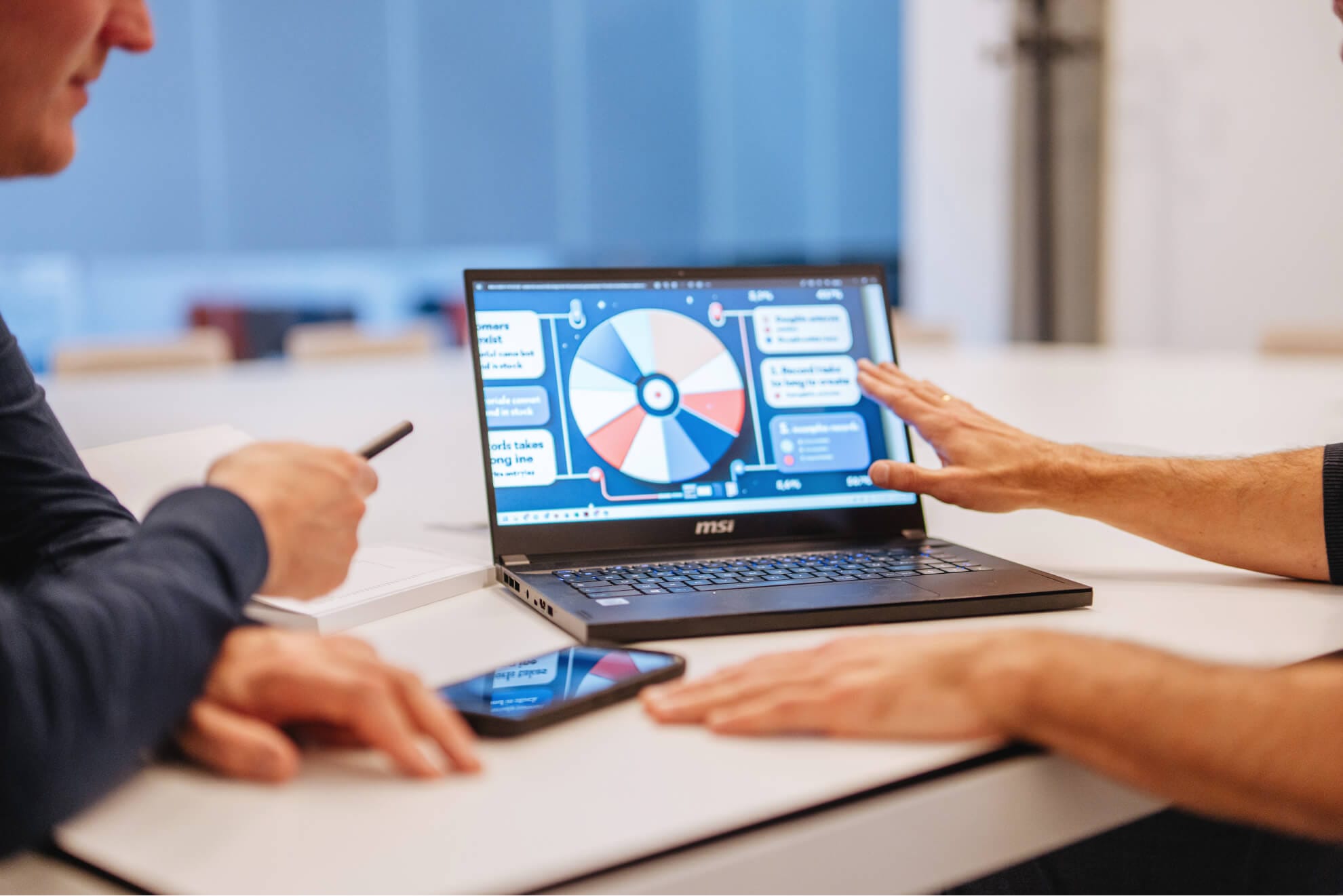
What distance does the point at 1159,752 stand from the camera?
25.9 inches

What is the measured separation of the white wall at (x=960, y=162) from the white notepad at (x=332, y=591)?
5485mm

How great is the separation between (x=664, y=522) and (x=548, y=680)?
33cm

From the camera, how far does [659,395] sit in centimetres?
106

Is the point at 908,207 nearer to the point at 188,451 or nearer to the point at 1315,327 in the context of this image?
the point at 1315,327

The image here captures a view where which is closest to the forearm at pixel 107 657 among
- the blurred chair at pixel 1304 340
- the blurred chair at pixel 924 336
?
the blurred chair at pixel 924 336

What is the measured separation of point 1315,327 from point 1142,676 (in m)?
3.19

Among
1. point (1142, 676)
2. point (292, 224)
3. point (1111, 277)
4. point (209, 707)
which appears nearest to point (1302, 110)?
point (1111, 277)

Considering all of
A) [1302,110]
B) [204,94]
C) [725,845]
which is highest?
[204,94]

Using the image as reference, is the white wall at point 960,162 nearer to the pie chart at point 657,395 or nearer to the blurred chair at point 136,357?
the blurred chair at point 136,357

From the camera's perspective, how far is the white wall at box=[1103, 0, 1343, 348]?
15.9 ft

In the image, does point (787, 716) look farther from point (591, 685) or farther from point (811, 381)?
point (811, 381)

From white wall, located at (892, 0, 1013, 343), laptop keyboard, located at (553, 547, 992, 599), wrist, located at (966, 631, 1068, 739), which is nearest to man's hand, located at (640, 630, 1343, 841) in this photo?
wrist, located at (966, 631, 1068, 739)

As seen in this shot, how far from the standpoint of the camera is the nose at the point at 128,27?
841 millimetres

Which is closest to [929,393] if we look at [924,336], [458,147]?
[924,336]
